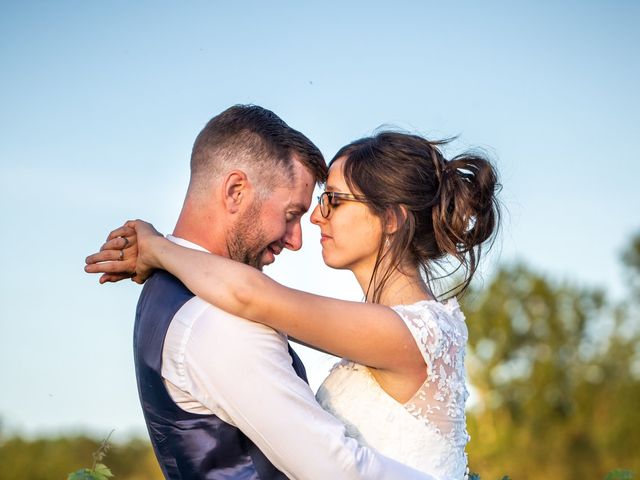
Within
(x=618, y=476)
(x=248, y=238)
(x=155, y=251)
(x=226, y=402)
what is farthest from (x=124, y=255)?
(x=618, y=476)

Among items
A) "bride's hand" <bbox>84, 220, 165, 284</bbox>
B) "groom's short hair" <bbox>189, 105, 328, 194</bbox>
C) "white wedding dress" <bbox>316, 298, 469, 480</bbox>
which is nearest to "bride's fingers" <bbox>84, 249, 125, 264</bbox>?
"bride's hand" <bbox>84, 220, 165, 284</bbox>

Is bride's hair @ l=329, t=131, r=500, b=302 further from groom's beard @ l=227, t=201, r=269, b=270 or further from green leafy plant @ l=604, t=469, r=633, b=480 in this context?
green leafy plant @ l=604, t=469, r=633, b=480

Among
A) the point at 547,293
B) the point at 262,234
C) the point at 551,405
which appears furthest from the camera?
the point at 547,293

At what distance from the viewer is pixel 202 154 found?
438 centimetres

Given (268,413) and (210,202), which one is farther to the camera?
(210,202)

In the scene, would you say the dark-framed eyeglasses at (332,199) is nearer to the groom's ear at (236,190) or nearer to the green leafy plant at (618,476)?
the groom's ear at (236,190)

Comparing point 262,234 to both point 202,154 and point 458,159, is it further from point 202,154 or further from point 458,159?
point 458,159

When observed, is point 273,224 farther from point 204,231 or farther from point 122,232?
point 122,232

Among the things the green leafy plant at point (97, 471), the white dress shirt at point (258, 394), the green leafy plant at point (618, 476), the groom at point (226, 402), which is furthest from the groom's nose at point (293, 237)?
the green leafy plant at point (618, 476)

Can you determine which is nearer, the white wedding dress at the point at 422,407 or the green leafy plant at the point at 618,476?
the white wedding dress at the point at 422,407

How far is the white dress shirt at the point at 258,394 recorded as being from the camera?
11.0ft

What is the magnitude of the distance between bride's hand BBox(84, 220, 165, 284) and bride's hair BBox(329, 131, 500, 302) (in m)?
1.05

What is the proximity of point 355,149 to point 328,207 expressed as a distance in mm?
332

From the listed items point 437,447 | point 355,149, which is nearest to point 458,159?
point 355,149
